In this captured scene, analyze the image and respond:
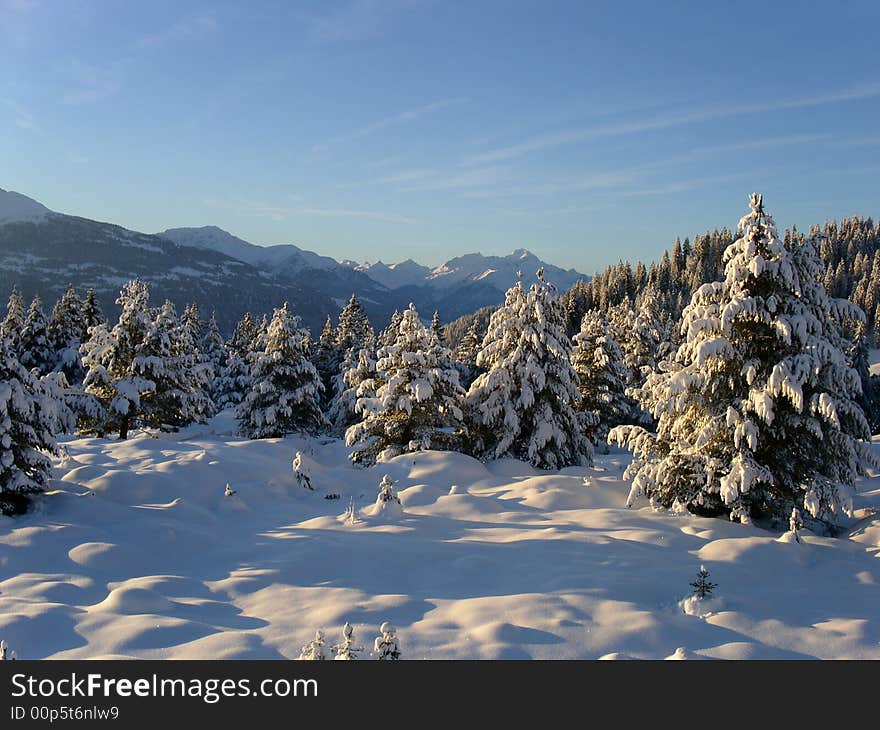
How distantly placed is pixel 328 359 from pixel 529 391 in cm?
2984

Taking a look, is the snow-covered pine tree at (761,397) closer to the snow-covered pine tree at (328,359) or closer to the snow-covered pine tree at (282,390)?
the snow-covered pine tree at (282,390)

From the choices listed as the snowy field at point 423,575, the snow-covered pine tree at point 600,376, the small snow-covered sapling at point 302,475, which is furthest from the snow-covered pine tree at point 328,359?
the snowy field at point 423,575

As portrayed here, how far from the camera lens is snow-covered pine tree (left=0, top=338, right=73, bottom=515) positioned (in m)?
10.5

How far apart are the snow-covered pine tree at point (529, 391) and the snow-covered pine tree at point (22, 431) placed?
12325 mm

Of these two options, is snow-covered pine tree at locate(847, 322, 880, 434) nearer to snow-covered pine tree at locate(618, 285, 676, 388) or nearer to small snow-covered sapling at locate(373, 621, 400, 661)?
snow-covered pine tree at locate(618, 285, 676, 388)

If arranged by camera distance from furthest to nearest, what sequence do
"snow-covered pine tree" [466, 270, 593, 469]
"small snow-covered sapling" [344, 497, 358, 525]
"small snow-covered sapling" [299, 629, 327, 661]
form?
1. "snow-covered pine tree" [466, 270, 593, 469]
2. "small snow-covered sapling" [344, 497, 358, 525]
3. "small snow-covered sapling" [299, 629, 327, 661]

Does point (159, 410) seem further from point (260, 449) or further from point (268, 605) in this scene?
point (268, 605)

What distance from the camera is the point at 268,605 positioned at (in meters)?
7.14

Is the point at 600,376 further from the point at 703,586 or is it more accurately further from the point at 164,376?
the point at 703,586

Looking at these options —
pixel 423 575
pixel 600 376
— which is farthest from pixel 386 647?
pixel 600 376

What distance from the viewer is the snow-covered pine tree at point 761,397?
9750mm

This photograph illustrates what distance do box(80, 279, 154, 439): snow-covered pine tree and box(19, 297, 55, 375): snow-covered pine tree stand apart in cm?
1852

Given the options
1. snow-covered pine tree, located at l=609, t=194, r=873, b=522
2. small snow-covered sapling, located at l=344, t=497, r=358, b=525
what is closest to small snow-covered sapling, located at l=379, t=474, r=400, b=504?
small snow-covered sapling, located at l=344, t=497, r=358, b=525
